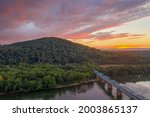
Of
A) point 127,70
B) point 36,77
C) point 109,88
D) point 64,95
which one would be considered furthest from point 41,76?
point 127,70

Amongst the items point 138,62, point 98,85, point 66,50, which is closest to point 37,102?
point 66,50

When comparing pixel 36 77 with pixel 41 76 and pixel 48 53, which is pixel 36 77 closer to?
pixel 41 76

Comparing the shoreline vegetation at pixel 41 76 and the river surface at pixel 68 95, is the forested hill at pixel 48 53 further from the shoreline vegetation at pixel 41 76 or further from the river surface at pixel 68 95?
the river surface at pixel 68 95

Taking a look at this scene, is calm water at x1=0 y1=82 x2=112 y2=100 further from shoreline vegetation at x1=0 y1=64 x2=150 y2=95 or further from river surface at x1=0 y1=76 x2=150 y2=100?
shoreline vegetation at x1=0 y1=64 x2=150 y2=95

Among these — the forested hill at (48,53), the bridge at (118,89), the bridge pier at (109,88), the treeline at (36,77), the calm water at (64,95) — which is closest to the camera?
the bridge at (118,89)

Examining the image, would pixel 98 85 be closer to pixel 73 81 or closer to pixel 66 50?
pixel 73 81

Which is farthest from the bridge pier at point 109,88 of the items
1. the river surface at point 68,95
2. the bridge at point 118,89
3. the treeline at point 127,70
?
the treeline at point 127,70
